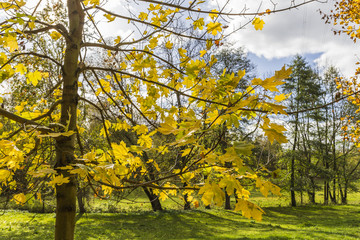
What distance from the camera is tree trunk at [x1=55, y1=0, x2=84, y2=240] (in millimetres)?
1462

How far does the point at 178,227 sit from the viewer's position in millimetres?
10617

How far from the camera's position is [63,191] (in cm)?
149

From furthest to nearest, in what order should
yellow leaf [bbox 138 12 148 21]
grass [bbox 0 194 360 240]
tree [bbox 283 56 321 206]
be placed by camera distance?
tree [bbox 283 56 321 206], grass [bbox 0 194 360 240], yellow leaf [bbox 138 12 148 21]

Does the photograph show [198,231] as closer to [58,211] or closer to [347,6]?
[347,6]

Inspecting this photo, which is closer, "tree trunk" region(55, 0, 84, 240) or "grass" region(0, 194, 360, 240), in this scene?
"tree trunk" region(55, 0, 84, 240)

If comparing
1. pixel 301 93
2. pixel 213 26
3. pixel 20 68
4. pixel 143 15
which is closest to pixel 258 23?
pixel 213 26

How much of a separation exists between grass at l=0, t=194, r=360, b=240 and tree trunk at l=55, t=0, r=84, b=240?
751cm

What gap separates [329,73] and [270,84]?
22.6 metres

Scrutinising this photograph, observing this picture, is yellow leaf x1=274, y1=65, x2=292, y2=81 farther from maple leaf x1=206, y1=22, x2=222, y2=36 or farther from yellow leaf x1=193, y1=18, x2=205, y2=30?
yellow leaf x1=193, y1=18, x2=205, y2=30

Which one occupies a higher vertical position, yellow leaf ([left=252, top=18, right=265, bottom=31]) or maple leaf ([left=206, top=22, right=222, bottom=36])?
yellow leaf ([left=252, top=18, right=265, bottom=31])

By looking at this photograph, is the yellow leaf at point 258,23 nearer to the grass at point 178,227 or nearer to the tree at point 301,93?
the grass at point 178,227

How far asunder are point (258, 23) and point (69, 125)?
4.79ft

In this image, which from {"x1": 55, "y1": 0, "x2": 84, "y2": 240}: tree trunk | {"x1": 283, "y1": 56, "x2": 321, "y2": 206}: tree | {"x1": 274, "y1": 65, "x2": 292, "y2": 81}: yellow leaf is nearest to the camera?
{"x1": 274, "y1": 65, "x2": 292, "y2": 81}: yellow leaf

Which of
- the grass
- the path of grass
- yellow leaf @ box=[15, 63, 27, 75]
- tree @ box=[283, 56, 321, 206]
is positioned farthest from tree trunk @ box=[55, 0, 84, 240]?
tree @ box=[283, 56, 321, 206]
